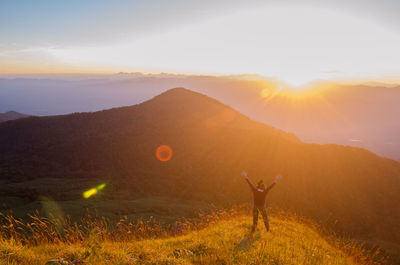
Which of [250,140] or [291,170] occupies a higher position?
[250,140]

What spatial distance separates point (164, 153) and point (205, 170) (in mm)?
9856

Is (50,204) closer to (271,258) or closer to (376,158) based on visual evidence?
(271,258)

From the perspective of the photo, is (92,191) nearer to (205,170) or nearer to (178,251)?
(205,170)

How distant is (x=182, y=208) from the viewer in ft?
81.5

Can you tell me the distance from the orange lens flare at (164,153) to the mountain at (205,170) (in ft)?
2.95

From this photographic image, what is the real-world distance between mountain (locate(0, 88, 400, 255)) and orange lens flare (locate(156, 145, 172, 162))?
35.4 inches

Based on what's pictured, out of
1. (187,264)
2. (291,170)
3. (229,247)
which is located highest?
(187,264)

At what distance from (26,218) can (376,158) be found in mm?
50896

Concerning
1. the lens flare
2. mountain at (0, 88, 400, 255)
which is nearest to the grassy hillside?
mountain at (0, 88, 400, 255)

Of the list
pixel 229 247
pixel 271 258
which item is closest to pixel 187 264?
pixel 229 247

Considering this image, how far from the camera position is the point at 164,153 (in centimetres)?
4344

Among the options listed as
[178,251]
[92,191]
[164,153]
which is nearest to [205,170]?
[164,153]

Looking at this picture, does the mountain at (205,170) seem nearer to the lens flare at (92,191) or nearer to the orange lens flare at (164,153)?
the orange lens flare at (164,153)

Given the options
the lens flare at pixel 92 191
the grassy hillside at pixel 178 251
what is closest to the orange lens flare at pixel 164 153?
the lens flare at pixel 92 191
